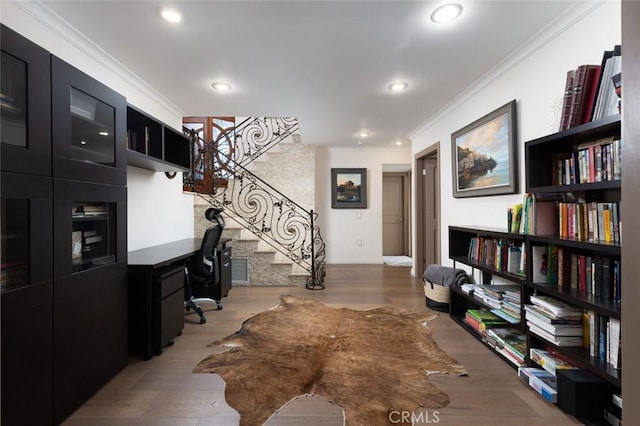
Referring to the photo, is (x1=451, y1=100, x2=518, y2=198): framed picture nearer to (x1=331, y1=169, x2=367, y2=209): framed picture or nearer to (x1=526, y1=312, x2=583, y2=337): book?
(x1=526, y1=312, x2=583, y2=337): book

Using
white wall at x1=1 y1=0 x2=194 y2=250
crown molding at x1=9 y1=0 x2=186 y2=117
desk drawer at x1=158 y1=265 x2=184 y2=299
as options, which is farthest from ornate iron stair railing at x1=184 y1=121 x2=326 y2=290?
desk drawer at x1=158 y1=265 x2=184 y2=299

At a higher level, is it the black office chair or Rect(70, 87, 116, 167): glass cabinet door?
Rect(70, 87, 116, 167): glass cabinet door

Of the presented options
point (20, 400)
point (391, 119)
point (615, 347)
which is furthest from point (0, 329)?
point (391, 119)

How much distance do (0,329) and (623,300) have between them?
2.23 m

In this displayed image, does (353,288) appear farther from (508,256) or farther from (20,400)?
(20,400)

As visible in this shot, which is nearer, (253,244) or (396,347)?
(396,347)

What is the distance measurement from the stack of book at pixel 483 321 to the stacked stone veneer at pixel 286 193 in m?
2.46

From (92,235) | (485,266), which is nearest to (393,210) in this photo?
(485,266)

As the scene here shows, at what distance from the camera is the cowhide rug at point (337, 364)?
1.72m

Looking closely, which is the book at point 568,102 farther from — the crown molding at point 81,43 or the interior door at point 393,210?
the interior door at point 393,210

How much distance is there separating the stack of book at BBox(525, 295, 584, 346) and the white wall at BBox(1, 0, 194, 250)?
366 centimetres

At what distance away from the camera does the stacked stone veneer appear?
4.46 meters

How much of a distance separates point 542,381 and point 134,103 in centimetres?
428

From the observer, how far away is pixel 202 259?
9.95ft
